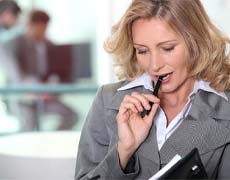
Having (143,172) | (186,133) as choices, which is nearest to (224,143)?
(186,133)

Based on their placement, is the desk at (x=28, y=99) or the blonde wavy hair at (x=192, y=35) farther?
the desk at (x=28, y=99)

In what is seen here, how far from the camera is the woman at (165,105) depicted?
127cm

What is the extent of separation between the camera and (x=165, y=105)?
1.40 meters

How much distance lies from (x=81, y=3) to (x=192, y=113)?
347 cm

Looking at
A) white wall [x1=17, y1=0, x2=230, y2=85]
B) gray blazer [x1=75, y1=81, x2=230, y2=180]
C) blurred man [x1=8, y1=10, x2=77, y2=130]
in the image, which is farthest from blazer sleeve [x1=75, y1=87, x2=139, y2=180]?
white wall [x1=17, y1=0, x2=230, y2=85]

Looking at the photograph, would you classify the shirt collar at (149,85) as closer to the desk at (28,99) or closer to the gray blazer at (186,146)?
the gray blazer at (186,146)

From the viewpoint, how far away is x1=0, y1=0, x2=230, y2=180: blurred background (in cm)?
353

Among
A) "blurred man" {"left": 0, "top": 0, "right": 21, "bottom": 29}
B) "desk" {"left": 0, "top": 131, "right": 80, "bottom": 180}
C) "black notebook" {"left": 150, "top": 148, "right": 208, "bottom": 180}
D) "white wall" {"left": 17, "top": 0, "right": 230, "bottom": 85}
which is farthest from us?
"white wall" {"left": 17, "top": 0, "right": 230, "bottom": 85}

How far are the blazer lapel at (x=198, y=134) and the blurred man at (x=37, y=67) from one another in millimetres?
2118

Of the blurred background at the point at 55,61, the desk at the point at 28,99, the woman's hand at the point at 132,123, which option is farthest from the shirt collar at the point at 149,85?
the desk at the point at 28,99

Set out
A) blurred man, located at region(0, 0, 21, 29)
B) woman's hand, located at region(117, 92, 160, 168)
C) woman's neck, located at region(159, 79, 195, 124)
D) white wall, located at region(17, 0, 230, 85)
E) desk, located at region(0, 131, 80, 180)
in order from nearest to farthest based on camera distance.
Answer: woman's hand, located at region(117, 92, 160, 168) → woman's neck, located at region(159, 79, 195, 124) → desk, located at region(0, 131, 80, 180) → blurred man, located at region(0, 0, 21, 29) → white wall, located at region(17, 0, 230, 85)

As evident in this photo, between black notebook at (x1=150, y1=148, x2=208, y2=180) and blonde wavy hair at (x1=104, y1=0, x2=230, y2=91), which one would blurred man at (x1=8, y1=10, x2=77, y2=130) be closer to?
blonde wavy hair at (x1=104, y1=0, x2=230, y2=91)

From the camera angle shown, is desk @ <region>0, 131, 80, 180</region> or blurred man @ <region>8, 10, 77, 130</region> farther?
blurred man @ <region>8, 10, 77, 130</region>

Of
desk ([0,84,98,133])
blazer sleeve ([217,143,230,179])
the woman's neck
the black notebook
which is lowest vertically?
desk ([0,84,98,133])
